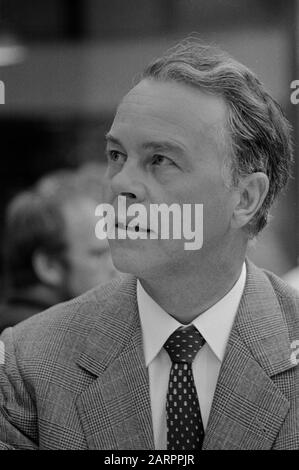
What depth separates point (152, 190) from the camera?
1.32 m

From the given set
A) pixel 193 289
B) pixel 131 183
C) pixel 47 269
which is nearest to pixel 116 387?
pixel 193 289

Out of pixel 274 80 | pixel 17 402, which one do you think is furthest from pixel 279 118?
pixel 17 402

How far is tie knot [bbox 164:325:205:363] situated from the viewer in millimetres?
1400

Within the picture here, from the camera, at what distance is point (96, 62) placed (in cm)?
188

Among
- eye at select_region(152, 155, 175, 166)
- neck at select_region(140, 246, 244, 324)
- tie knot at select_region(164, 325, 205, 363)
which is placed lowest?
tie knot at select_region(164, 325, 205, 363)

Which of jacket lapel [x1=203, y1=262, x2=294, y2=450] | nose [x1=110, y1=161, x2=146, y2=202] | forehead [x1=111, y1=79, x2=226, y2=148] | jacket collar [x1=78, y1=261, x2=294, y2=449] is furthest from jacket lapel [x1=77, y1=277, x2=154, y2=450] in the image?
forehead [x1=111, y1=79, x2=226, y2=148]

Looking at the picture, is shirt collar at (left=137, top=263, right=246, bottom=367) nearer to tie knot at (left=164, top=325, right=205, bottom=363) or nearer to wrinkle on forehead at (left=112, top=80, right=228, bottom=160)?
tie knot at (left=164, top=325, right=205, bottom=363)

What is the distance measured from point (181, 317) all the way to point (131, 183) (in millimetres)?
307

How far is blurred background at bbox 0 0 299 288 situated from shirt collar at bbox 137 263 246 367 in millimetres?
177

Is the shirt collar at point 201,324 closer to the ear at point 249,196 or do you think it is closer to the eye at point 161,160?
the ear at point 249,196

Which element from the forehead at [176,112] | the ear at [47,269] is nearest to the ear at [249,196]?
the forehead at [176,112]

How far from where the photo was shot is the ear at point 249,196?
1.40 m

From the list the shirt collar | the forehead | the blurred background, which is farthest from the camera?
the blurred background

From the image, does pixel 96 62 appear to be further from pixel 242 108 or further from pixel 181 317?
pixel 181 317
